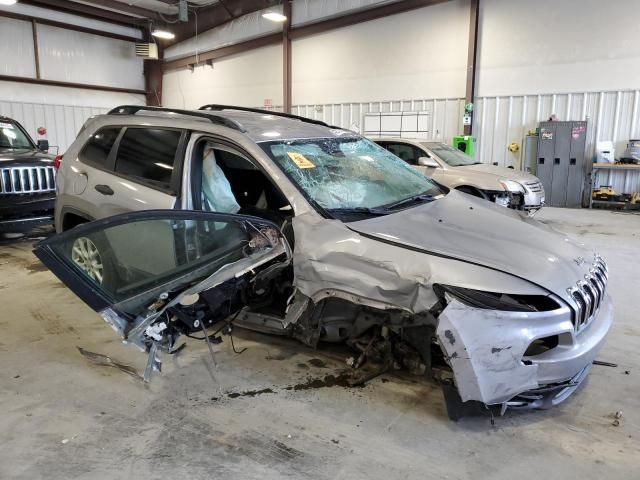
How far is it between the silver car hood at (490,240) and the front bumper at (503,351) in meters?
0.18

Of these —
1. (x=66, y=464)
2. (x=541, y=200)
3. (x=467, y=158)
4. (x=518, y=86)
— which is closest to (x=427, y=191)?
(x=66, y=464)

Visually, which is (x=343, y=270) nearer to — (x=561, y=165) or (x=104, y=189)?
(x=104, y=189)

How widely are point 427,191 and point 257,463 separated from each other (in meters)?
2.32

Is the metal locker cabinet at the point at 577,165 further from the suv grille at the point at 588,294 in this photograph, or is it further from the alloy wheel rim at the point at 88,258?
the alloy wheel rim at the point at 88,258

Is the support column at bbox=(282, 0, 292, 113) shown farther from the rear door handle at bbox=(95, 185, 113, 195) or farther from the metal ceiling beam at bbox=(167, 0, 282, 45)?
the rear door handle at bbox=(95, 185, 113, 195)

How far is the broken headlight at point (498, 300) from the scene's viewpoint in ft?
7.53

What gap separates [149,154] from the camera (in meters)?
3.71

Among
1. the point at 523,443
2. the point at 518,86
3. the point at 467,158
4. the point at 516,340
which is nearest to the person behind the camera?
the point at 516,340

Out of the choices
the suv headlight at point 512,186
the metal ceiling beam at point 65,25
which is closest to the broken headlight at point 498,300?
the suv headlight at point 512,186

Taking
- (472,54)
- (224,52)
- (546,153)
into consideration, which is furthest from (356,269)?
(224,52)

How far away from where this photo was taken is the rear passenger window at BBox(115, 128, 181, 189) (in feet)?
11.6

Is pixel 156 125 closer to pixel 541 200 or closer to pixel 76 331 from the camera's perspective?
pixel 76 331

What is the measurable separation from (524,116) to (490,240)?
975 centimetres

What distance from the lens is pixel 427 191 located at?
3736 mm
